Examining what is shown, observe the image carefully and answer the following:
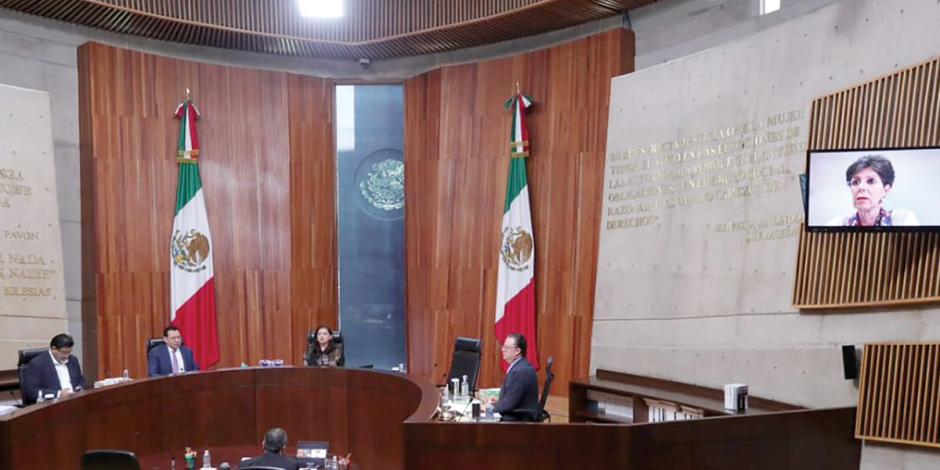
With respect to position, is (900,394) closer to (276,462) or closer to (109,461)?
(276,462)

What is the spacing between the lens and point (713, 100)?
650 centimetres

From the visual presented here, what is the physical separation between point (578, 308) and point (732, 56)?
3123 millimetres

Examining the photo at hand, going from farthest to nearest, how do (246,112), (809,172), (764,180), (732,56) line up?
(246,112) → (732,56) → (764,180) → (809,172)

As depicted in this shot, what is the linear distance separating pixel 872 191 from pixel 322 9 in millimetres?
6965

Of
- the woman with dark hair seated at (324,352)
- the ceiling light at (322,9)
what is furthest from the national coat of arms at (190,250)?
the ceiling light at (322,9)

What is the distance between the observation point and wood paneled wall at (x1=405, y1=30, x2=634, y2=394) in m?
8.27

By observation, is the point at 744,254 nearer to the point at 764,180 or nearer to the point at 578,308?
the point at 764,180

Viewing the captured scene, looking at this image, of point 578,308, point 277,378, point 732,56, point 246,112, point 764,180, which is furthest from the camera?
point 246,112

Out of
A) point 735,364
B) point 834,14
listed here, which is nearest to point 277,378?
point 735,364

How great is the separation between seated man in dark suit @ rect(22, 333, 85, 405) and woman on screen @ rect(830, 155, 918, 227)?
553 cm

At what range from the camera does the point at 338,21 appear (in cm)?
955

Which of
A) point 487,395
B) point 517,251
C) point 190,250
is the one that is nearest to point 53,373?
point 190,250

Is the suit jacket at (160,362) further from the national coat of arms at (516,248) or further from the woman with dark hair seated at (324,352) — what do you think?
the national coat of arms at (516,248)

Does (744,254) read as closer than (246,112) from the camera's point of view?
Yes
